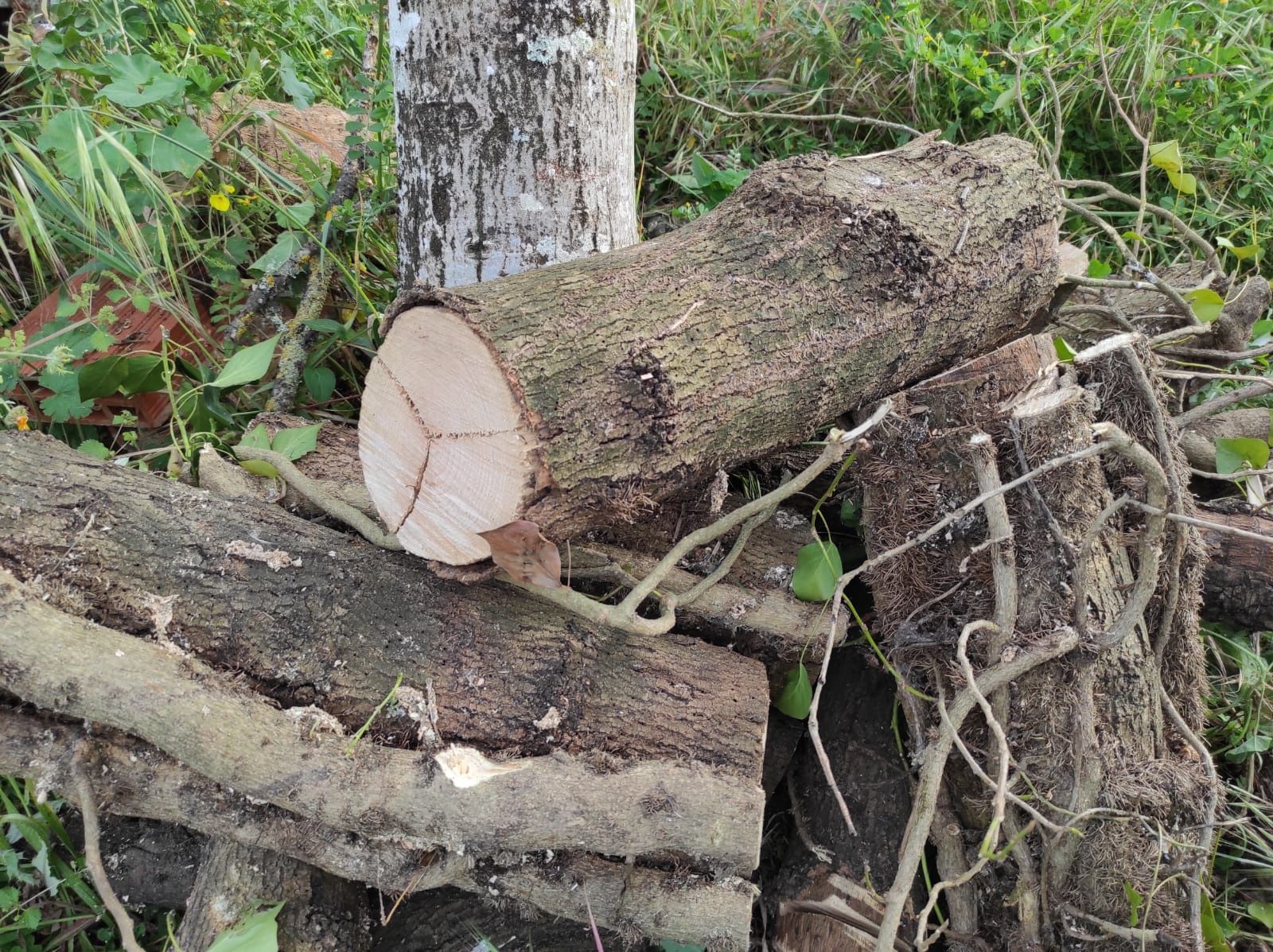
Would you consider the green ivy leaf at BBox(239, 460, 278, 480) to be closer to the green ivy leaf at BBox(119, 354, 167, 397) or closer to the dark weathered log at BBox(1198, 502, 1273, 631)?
the green ivy leaf at BBox(119, 354, 167, 397)

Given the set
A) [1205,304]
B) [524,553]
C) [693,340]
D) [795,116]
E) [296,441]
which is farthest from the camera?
[795,116]

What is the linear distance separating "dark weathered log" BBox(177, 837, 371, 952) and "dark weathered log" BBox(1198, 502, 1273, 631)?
1.98 meters

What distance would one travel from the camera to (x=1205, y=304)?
6.89 feet

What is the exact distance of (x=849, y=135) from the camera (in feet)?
10.2

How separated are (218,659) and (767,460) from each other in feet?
4.02

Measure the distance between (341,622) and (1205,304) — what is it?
2.21 metres

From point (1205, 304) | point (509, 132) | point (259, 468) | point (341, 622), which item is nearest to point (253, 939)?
point (341, 622)

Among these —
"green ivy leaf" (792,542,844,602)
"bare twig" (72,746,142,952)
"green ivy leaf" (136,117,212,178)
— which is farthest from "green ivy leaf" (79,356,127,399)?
"green ivy leaf" (792,542,844,602)

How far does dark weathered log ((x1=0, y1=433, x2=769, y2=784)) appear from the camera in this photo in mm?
1354

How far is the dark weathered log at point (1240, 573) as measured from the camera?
185 cm

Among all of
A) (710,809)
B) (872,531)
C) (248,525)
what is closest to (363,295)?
(248,525)

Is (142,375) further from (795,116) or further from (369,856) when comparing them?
(795,116)

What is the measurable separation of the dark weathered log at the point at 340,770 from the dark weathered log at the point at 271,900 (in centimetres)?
28

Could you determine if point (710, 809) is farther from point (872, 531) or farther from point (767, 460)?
point (767, 460)
